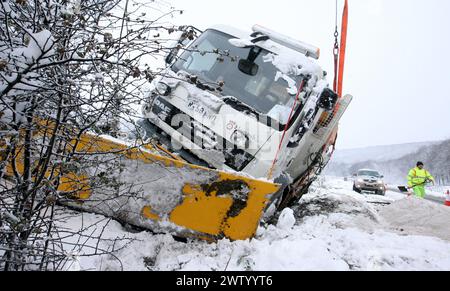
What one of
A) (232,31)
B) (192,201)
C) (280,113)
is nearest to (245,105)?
(280,113)

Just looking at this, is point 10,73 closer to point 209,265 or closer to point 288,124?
point 209,265

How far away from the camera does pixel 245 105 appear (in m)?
4.43

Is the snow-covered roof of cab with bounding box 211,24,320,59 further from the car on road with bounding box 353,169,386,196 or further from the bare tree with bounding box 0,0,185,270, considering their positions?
the car on road with bounding box 353,169,386,196

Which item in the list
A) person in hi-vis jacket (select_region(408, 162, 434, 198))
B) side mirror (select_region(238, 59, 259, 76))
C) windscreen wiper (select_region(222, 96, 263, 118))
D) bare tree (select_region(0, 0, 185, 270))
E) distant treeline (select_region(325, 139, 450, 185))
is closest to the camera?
bare tree (select_region(0, 0, 185, 270))

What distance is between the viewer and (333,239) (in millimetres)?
3852

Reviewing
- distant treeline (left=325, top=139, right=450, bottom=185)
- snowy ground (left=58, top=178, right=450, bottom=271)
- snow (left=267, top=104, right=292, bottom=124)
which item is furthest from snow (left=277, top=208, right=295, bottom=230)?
distant treeline (left=325, top=139, right=450, bottom=185)

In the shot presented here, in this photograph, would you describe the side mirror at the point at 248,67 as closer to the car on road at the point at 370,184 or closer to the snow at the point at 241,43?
the snow at the point at 241,43

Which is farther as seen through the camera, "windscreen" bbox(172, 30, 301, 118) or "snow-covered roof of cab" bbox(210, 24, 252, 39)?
"snow-covered roof of cab" bbox(210, 24, 252, 39)

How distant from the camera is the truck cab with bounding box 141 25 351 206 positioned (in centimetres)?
423

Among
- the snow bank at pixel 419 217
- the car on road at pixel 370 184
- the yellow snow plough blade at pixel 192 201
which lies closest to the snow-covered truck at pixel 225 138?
the yellow snow plough blade at pixel 192 201

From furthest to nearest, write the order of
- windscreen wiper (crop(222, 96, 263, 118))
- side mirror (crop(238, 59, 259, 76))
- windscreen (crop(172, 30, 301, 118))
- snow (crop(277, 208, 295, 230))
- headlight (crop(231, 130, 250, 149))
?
side mirror (crop(238, 59, 259, 76))
windscreen (crop(172, 30, 301, 118))
windscreen wiper (crop(222, 96, 263, 118))
headlight (crop(231, 130, 250, 149))
snow (crop(277, 208, 295, 230))

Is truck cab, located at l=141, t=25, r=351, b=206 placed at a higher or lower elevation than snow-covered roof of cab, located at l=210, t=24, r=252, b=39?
lower

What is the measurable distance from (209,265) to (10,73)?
209 cm

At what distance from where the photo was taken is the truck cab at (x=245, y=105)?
4234 millimetres
